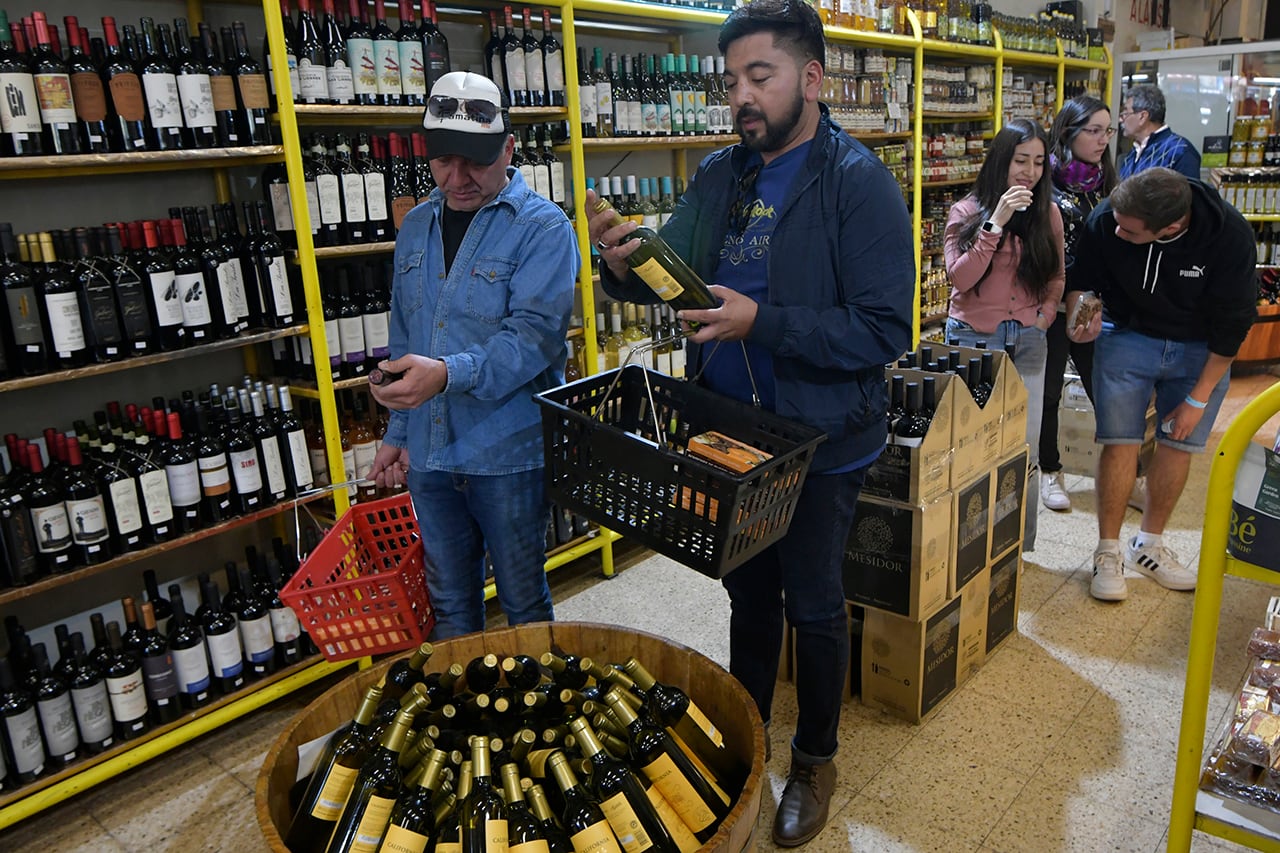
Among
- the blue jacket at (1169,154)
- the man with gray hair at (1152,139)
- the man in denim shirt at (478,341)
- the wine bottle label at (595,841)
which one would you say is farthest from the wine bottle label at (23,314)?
the man with gray hair at (1152,139)

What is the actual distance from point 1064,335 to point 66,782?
4137 mm

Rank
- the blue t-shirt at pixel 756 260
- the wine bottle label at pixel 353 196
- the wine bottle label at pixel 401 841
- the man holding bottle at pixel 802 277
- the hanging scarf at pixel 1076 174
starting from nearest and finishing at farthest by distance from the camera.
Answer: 1. the wine bottle label at pixel 401 841
2. the man holding bottle at pixel 802 277
3. the blue t-shirt at pixel 756 260
4. the wine bottle label at pixel 353 196
5. the hanging scarf at pixel 1076 174

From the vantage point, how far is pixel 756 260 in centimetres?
193

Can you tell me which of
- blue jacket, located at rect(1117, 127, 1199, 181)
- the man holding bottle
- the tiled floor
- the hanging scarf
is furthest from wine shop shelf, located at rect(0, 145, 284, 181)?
blue jacket, located at rect(1117, 127, 1199, 181)

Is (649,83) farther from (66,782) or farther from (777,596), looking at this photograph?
(66,782)

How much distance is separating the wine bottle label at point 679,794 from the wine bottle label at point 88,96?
219cm

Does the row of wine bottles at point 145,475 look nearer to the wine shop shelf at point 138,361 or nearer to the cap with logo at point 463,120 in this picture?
the wine shop shelf at point 138,361

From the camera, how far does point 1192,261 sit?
10.3ft

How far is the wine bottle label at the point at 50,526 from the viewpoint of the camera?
243 cm

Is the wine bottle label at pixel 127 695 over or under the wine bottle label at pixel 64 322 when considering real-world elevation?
under

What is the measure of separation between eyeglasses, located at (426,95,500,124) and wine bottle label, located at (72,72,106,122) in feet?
3.25

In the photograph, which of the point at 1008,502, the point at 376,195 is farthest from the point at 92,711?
the point at 1008,502

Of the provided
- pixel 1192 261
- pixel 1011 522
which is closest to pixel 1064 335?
pixel 1192 261

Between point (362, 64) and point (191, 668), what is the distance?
6.29ft
